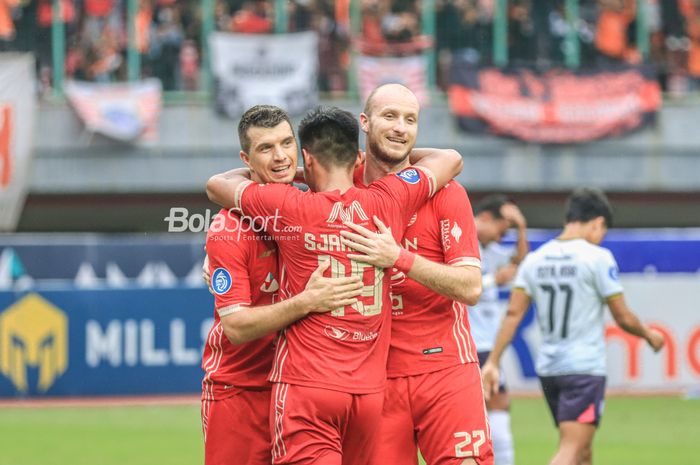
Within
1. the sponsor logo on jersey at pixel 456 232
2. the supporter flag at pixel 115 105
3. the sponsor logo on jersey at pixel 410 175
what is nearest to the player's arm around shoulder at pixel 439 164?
the sponsor logo on jersey at pixel 410 175

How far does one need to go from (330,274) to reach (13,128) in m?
13.8

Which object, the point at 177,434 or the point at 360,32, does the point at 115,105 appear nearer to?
the point at 360,32

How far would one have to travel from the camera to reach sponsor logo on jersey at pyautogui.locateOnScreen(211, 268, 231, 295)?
18.2ft

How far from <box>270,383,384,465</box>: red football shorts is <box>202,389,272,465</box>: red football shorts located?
1.21 ft

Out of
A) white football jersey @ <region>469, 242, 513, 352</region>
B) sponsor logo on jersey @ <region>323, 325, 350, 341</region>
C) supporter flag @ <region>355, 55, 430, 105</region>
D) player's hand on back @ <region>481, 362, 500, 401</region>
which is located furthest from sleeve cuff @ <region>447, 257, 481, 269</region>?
supporter flag @ <region>355, 55, 430, 105</region>

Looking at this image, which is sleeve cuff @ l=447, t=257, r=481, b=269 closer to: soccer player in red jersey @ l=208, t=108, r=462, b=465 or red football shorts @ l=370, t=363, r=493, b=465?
soccer player in red jersey @ l=208, t=108, r=462, b=465

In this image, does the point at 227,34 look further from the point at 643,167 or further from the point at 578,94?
the point at 643,167

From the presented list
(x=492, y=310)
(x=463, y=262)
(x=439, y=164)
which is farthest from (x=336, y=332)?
(x=492, y=310)

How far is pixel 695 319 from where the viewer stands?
51.4ft

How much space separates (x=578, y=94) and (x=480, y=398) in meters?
17.4

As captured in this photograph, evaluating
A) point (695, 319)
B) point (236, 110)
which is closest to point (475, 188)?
point (236, 110)

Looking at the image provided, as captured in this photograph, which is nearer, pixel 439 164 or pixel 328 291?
pixel 328 291

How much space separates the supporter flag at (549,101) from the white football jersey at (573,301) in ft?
46.4

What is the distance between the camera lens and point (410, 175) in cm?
568
